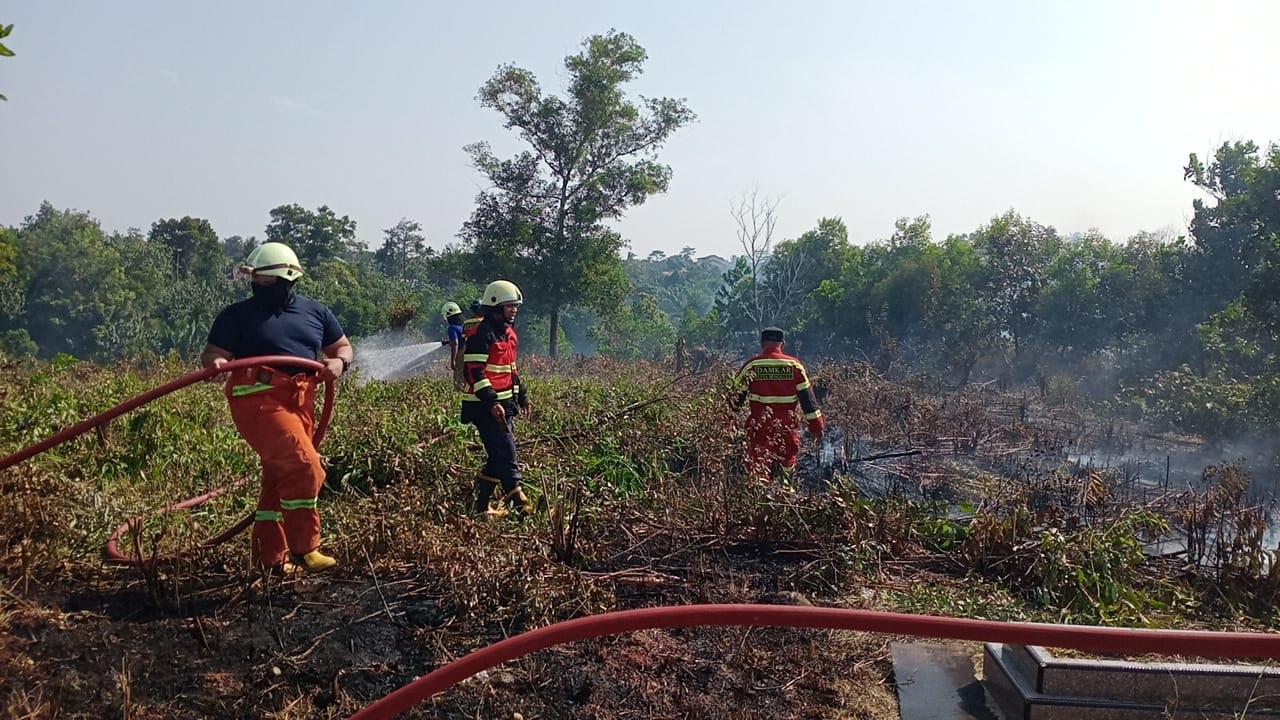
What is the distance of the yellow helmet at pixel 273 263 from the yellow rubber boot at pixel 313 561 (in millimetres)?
1449

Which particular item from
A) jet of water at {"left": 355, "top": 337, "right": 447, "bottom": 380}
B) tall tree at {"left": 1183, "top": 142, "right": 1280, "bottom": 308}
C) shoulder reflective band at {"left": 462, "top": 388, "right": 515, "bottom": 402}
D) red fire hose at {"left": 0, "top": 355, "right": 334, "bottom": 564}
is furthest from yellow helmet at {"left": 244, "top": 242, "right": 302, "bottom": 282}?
tall tree at {"left": 1183, "top": 142, "right": 1280, "bottom": 308}

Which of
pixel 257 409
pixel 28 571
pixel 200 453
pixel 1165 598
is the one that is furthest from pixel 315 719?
pixel 1165 598

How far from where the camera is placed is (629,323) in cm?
3369

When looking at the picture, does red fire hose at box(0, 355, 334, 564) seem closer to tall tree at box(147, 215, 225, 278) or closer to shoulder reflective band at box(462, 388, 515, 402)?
shoulder reflective band at box(462, 388, 515, 402)

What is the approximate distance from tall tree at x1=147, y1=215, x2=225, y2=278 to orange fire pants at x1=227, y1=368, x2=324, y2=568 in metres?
46.7

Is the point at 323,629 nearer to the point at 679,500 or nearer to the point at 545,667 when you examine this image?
the point at 545,667

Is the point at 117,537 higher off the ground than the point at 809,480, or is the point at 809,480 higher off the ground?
the point at 117,537

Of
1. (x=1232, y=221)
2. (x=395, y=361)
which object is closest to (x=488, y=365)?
(x=395, y=361)

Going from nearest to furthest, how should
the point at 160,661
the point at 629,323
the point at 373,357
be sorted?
the point at 160,661 < the point at 373,357 < the point at 629,323

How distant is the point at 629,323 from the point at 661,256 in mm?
117989

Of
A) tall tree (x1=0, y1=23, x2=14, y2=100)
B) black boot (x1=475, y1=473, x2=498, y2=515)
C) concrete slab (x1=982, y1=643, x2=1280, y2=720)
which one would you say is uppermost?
tall tree (x1=0, y1=23, x2=14, y2=100)

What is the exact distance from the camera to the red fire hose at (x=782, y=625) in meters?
A: 2.10

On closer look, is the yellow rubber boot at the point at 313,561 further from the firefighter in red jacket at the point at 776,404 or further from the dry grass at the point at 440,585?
the firefighter in red jacket at the point at 776,404

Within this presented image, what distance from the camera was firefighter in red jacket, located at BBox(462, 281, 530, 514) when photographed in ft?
18.6
